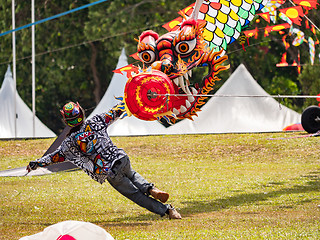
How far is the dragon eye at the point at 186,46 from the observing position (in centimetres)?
905

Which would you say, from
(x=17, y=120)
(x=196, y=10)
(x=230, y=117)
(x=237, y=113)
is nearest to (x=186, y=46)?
(x=196, y=10)

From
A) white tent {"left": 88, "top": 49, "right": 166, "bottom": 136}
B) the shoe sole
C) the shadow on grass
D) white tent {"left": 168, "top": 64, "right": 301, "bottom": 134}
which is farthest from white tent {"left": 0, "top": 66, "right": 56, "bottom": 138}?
the shoe sole

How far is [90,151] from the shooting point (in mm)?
7633

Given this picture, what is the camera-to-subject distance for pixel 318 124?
16453 millimetres

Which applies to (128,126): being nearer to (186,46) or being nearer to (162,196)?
(186,46)

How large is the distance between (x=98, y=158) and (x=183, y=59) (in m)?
2.11

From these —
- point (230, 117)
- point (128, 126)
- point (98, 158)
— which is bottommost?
point (128, 126)

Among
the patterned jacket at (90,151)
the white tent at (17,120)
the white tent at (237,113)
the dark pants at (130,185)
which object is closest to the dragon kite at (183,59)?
the patterned jacket at (90,151)

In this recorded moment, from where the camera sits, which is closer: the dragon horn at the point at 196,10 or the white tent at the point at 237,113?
the dragon horn at the point at 196,10

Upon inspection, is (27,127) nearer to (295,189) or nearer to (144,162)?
(144,162)

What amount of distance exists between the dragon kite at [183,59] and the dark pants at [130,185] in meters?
0.77

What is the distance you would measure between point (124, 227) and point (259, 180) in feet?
15.1

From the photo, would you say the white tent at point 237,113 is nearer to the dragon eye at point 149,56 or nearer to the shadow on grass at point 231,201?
the shadow on grass at point 231,201

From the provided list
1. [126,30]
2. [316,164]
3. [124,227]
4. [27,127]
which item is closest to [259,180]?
[316,164]
